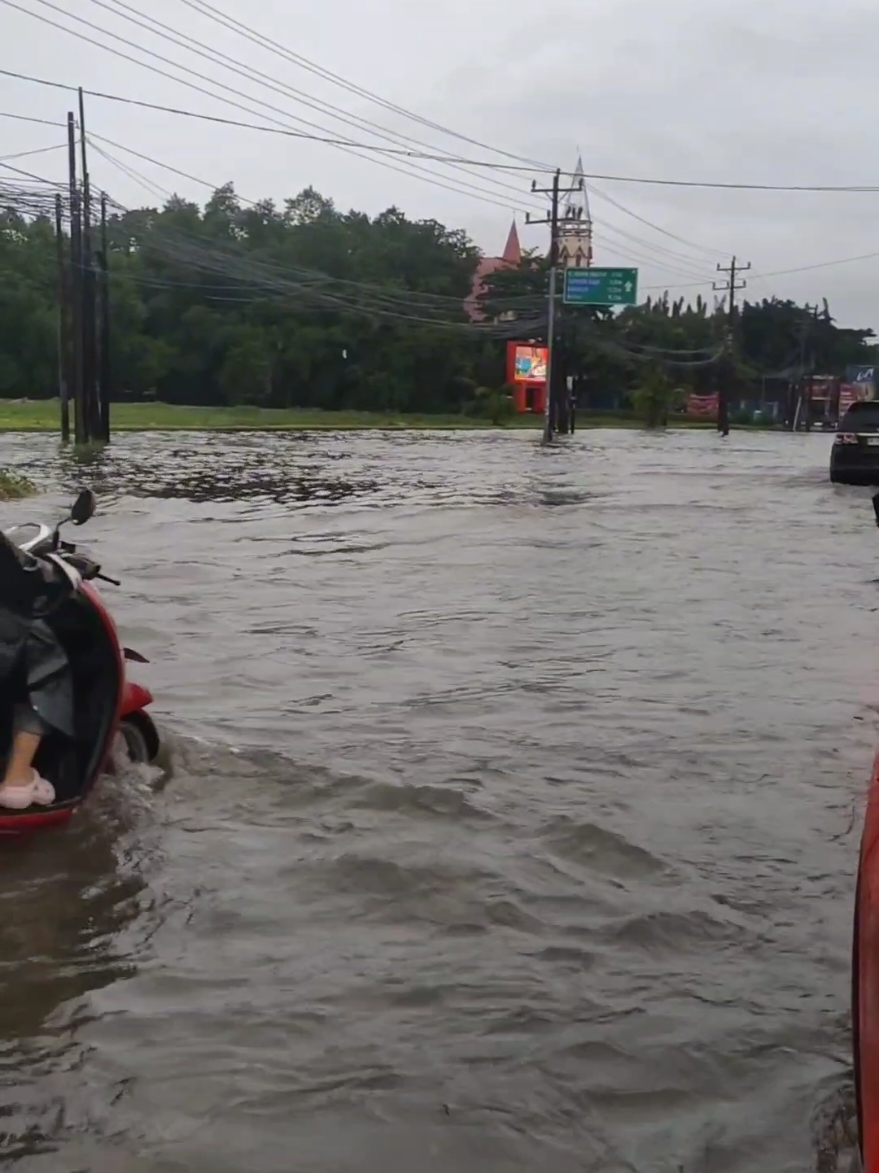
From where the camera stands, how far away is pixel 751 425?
96.8m

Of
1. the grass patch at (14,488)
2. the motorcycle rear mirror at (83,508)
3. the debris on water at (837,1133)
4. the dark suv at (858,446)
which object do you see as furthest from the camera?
the dark suv at (858,446)

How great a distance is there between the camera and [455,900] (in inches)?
183

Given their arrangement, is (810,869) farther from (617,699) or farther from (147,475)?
(147,475)

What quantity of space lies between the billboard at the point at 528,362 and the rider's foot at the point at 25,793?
69848 millimetres

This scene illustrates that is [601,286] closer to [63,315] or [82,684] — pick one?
[63,315]

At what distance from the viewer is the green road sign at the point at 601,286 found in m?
49.0

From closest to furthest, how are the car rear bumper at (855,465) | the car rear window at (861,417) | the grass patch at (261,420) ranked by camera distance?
1. the car rear window at (861,417)
2. the car rear bumper at (855,465)
3. the grass patch at (261,420)

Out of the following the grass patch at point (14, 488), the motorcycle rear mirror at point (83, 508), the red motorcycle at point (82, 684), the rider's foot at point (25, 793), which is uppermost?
the motorcycle rear mirror at point (83, 508)

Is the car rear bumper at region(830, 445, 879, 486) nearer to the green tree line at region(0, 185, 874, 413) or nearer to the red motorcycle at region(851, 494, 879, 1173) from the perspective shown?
the red motorcycle at region(851, 494, 879, 1173)

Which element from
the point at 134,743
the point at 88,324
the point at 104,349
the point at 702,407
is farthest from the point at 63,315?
the point at 702,407

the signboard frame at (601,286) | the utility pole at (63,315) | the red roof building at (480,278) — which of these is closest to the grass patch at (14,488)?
the utility pole at (63,315)

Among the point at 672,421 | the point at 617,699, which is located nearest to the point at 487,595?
the point at 617,699

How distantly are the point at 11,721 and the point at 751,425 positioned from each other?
9507 cm

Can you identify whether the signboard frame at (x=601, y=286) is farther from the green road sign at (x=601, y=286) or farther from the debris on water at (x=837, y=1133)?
the debris on water at (x=837, y=1133)
